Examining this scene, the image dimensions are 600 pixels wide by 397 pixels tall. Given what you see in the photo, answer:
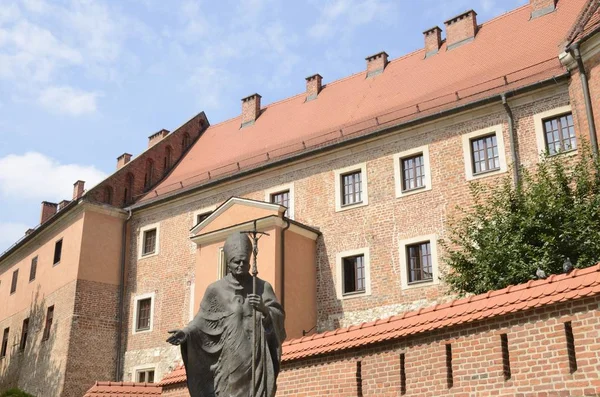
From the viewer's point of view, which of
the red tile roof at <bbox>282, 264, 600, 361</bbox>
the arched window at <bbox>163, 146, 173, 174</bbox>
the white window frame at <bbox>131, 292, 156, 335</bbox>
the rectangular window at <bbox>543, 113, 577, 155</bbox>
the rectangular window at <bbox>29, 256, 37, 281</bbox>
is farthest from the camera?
the arched window at <bbox>163, 146, 173, 174</bbox>

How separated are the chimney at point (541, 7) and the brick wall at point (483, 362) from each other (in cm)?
1560

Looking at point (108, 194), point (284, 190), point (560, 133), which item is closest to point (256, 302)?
point (560, 133)

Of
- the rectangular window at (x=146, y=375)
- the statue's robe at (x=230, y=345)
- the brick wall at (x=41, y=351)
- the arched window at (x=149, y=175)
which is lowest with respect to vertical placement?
the statue's robe at (x=230, y=345)

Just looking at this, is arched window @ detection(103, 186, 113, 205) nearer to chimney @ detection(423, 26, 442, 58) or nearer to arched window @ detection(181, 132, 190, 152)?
arched window @ detection(181, 132, 190, 152)

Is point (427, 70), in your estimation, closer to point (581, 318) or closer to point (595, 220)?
point (595, 220)

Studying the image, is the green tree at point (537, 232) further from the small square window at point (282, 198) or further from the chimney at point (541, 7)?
the small square window at point (282, 198)

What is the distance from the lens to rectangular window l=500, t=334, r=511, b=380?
28.3 feet

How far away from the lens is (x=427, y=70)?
23.8 meters

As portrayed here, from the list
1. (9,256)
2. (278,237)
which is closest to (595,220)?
(278,237)

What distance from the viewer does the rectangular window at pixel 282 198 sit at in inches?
939

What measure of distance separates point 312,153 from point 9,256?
58.6 feet

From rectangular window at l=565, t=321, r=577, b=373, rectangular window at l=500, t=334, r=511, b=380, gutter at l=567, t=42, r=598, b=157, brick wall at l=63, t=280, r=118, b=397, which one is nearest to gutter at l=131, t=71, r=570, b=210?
gutter at l=567, t=42, r=598, b=157

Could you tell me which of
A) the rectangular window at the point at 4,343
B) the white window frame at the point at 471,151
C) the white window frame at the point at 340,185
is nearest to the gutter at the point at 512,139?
the white window frame at the point at 471,151

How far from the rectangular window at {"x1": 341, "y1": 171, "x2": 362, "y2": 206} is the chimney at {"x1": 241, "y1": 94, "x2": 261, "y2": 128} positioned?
799cm
